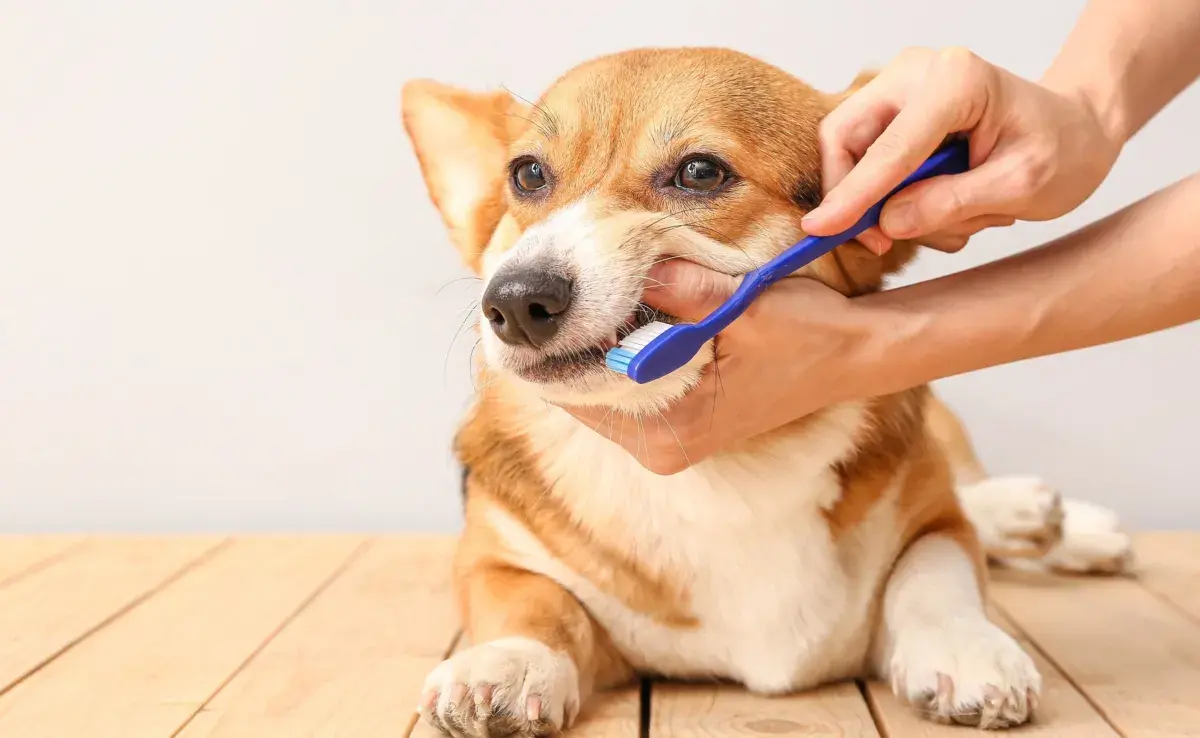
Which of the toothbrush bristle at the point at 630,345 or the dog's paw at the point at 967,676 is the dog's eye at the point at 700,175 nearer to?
the toothbrush bristle at the point at 630,345

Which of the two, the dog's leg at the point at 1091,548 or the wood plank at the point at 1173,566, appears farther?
the dog's leg at the point at 1091,548

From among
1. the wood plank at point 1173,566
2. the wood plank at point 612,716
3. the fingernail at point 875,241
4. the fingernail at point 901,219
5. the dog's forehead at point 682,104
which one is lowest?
the wood plank at point 1173,566

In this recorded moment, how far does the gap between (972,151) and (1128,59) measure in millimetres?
389

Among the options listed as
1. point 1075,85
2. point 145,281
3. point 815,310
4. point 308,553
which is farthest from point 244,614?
point 1075,85

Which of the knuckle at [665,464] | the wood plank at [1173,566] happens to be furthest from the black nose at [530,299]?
the wood plank at [1173,566]

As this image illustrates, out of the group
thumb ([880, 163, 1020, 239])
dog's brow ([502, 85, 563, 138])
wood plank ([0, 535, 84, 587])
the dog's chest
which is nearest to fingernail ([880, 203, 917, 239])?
thumb ([880, 163, 1020, 239])

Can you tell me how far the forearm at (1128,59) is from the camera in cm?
143

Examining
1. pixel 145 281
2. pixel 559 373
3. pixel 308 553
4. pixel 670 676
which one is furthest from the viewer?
pixel 145 281

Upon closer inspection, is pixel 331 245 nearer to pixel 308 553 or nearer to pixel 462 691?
pixel 308 553

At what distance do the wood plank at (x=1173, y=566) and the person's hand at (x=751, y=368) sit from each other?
3.05 ft

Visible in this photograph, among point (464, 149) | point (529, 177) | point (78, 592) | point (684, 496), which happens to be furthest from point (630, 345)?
point (78, 592)

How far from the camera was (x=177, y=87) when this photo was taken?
2.51m

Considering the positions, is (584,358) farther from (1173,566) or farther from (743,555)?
(1173,566)

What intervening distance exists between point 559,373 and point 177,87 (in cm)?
165
